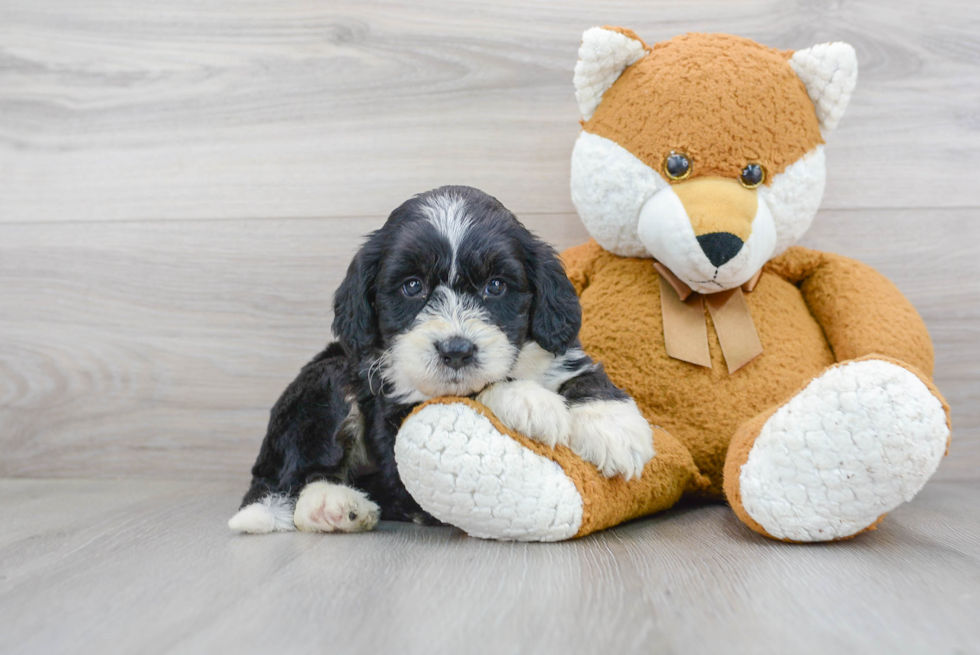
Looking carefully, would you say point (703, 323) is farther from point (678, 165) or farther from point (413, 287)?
point (413, 287)

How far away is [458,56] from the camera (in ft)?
7.20

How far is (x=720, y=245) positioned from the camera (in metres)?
1.51

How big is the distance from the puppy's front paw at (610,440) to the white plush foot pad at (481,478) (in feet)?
0.27

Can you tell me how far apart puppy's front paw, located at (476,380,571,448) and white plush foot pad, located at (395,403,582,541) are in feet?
0.13

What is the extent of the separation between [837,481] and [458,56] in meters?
1.60

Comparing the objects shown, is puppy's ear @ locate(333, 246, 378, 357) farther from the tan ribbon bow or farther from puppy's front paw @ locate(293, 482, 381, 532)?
the tan ribbon bow

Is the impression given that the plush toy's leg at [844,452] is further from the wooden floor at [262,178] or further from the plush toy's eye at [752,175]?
the wooden floor at [262,178]

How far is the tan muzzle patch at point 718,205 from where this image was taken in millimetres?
1509

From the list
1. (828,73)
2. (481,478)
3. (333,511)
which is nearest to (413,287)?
(481,478)

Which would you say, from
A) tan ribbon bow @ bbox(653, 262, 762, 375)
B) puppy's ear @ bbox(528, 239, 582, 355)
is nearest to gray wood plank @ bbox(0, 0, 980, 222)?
tan ribbon bow @ bbox(653, 262, 762, 375)

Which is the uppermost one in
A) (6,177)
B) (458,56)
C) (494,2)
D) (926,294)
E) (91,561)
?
(494,2)

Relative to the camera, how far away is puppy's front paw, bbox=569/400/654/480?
1370 mm

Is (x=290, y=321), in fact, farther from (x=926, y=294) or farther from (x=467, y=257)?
(x=926, y=294)

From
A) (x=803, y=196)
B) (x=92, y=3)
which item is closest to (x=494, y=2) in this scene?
(x=803, y=196)
